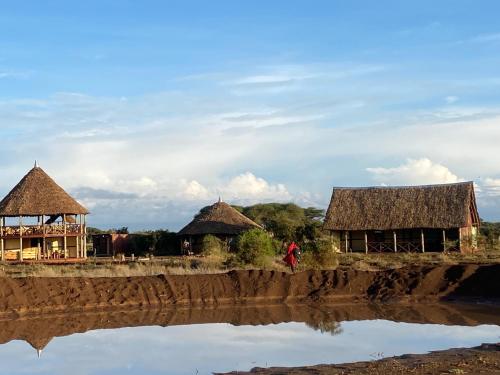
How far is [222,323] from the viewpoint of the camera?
17938 millimetres

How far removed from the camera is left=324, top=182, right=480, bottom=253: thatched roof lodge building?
125 ft

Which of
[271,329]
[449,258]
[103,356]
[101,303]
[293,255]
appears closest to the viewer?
[103,356]

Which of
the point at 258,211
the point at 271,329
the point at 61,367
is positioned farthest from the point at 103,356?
the point at 258,211

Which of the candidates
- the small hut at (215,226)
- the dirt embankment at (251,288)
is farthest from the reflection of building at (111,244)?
the dirt embankment at (251,288)

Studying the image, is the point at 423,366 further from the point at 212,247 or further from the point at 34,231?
the point at 34,231

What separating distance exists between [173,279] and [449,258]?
51.3ft

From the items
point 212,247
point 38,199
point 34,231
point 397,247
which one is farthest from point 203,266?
point 397,247

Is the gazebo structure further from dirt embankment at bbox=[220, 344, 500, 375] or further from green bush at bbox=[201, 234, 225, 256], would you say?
dirt embankment at bbox=[220, 344, 500, 375]

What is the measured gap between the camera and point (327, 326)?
1692cm

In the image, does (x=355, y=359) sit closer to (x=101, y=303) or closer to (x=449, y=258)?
(x=101, y=303)

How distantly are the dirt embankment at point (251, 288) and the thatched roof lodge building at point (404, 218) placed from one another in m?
15.4

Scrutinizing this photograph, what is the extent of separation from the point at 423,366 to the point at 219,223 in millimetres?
33116

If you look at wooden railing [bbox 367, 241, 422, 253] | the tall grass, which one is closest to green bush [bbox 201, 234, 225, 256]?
the tall grass

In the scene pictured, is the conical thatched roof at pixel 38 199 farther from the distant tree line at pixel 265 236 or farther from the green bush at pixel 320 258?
the green bush at pixel 320 258
